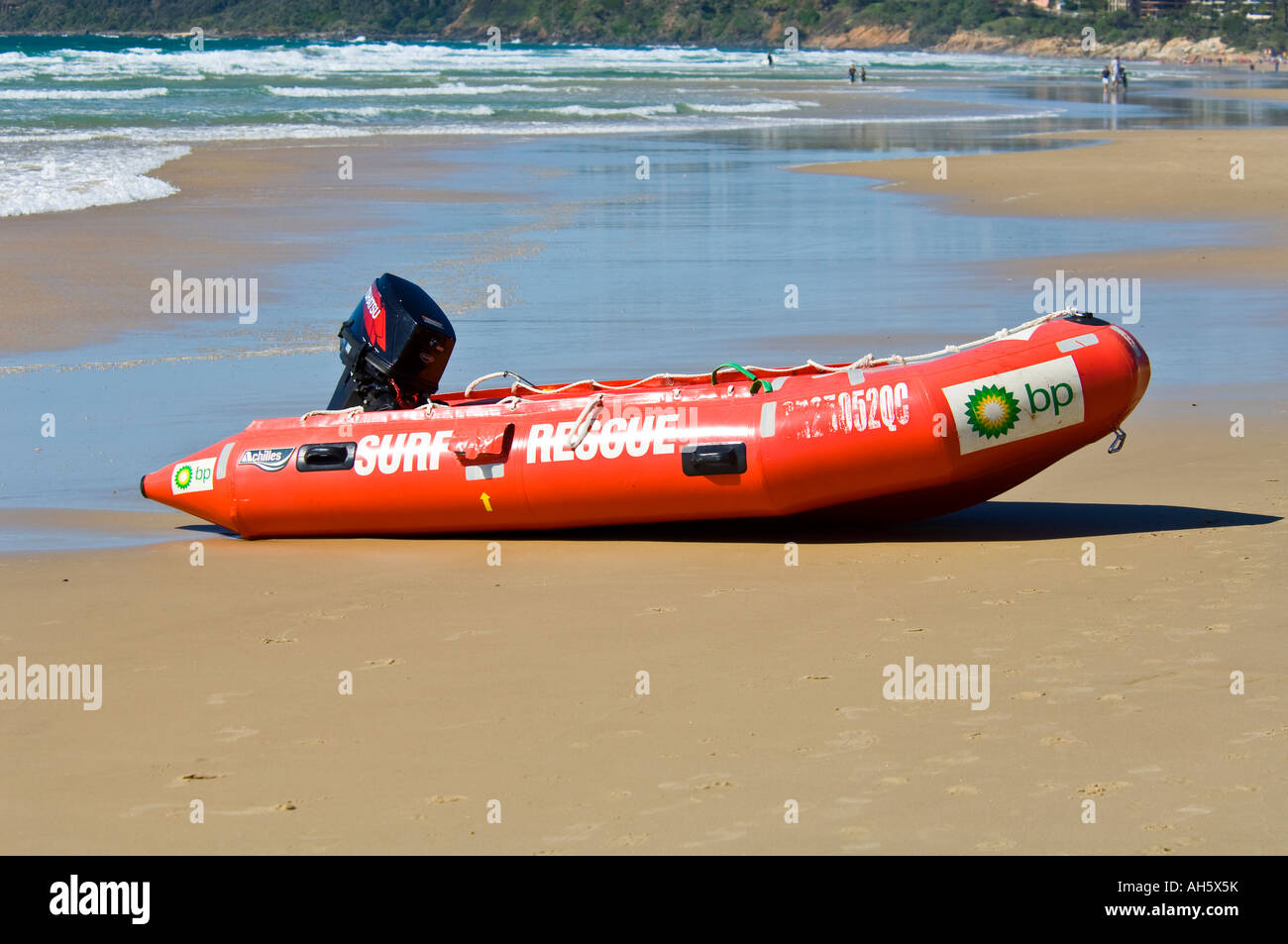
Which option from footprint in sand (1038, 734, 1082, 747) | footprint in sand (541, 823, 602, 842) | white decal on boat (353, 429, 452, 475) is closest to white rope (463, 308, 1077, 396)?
white decal on boat (353, 429, 452, 475)

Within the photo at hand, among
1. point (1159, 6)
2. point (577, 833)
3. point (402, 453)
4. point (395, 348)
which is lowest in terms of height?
point (577, 833)

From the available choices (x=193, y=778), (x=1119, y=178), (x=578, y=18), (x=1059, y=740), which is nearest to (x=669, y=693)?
(x=1059, y=740)

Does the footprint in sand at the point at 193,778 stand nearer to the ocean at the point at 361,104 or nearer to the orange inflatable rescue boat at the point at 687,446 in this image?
the orange inflatable rescue boat at the point at 687,446

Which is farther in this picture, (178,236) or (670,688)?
(178,236)

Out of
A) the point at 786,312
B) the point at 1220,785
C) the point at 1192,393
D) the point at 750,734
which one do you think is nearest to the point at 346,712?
the point at 750,734

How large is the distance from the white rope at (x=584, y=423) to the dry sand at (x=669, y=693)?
440 mm

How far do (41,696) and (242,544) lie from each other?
212 centimetres

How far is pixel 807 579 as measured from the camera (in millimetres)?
5848

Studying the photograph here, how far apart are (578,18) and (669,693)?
493ft

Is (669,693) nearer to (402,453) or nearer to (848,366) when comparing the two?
(402,453)

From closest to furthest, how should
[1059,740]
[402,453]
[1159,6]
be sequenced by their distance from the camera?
[1059,740], [402,453], [1159,6]

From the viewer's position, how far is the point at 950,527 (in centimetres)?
670

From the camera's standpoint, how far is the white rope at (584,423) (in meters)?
6.47
